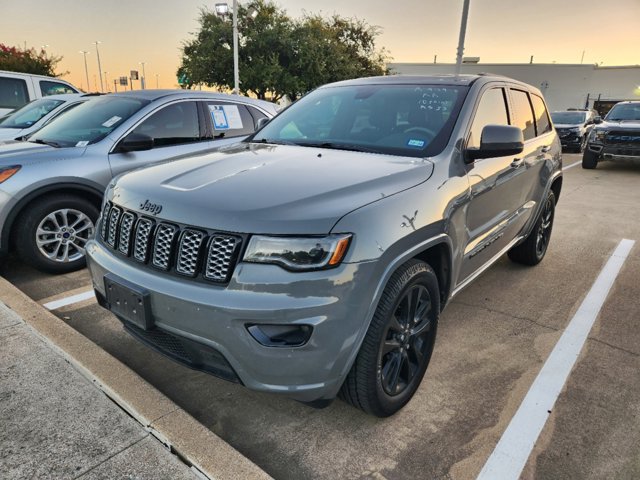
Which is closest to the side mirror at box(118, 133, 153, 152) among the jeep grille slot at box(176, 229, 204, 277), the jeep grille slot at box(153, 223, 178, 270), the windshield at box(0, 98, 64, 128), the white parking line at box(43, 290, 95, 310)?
the white parking line at box(43, 290, 95, 310)

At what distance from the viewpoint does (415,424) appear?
2.43 meters

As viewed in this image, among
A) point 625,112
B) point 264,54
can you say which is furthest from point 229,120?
point 264,54

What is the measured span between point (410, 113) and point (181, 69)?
2627 cm

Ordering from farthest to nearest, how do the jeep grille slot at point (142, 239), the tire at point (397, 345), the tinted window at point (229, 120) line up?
1. the tinted window at point (229, 120)
2. the jeep grille slot at point (142, 239)
3. the tire at point (397, 345)

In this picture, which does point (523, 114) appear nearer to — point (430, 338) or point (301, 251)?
point (430, 338)

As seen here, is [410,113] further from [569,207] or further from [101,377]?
[569,207]

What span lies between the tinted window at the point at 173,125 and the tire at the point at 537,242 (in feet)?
11.6

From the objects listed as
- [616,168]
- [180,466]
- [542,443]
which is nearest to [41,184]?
[180,466]

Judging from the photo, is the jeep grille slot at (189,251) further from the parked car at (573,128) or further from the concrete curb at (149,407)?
the parked car at (573,128)

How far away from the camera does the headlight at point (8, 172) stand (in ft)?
13.0

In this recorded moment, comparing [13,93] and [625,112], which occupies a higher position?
[13,93]

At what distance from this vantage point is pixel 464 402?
2.61 meters

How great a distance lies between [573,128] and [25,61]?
2670 cm

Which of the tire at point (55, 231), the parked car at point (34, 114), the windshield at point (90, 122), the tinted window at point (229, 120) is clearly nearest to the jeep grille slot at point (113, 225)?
the tire at point (55, 231)
